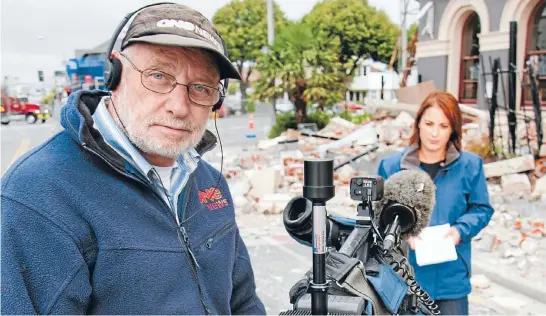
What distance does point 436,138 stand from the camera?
8.95 feet

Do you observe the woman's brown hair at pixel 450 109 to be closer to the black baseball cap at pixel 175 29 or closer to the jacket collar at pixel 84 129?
the black baseball cap at pixel 175 29

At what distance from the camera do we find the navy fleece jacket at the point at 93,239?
3.82 ft

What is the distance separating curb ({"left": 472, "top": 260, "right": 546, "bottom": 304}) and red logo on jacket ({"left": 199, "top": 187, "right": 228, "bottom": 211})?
3.76 m

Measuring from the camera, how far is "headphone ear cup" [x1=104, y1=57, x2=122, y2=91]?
149cm

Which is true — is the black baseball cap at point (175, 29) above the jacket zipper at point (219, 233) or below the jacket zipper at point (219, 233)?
above

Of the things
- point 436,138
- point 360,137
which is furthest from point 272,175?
point 436,138

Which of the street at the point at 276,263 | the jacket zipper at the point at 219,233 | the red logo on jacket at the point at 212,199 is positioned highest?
the red logo on jacket at the point at 212,199

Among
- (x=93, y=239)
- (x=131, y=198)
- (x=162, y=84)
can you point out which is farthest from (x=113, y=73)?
(x=93, y=239)

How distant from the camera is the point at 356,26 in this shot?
1388 inches

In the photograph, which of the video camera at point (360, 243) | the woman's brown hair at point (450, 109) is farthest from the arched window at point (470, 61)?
the video camera at point (360, 243)

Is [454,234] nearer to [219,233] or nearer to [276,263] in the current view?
[219,233]

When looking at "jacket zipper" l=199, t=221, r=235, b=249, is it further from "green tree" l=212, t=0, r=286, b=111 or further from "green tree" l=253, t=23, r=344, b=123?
"green tree" l=212, t=0, r=286, b=111

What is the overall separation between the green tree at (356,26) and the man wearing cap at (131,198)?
33.9 meters

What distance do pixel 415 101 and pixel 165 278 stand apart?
526 inches
